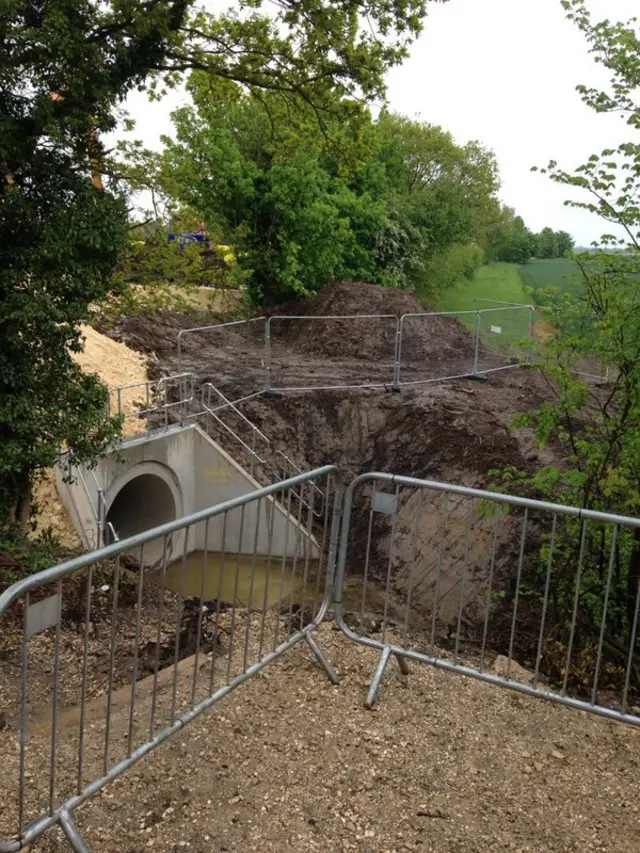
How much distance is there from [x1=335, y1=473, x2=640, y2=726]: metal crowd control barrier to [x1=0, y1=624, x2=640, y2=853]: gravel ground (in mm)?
247

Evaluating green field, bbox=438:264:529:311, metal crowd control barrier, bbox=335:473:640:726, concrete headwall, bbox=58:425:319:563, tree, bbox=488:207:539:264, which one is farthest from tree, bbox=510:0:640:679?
tree, bbox=488:207:539:264

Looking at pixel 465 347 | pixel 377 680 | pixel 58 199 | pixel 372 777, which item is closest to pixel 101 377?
pixel 58 199

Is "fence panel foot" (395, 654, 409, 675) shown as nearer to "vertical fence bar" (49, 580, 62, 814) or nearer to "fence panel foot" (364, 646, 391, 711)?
"fence panel foot" (364, 646, 391, 711)

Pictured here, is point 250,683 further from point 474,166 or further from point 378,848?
point 474,166

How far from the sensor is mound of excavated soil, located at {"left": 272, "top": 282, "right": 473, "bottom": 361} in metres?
20.2

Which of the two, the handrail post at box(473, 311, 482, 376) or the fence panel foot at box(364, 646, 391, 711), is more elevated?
the handrail post at box(473, 311, 482, 376)

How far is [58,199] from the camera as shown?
25.4ft

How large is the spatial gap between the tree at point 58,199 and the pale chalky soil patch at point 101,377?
2708 millimetres

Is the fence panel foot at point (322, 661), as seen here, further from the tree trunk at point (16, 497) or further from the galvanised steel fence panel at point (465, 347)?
the galvanised steel fence panel at point (465, 347)

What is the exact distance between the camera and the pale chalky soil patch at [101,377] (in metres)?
11.9

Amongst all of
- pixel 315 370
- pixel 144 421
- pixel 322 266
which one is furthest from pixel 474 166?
pixel 144 421

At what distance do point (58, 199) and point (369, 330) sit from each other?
14.3 metres

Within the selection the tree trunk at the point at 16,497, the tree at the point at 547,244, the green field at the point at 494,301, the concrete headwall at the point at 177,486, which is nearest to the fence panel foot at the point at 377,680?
the green field at the point at 494,301

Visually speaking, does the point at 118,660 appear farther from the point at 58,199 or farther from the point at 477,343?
the point at 477,343
